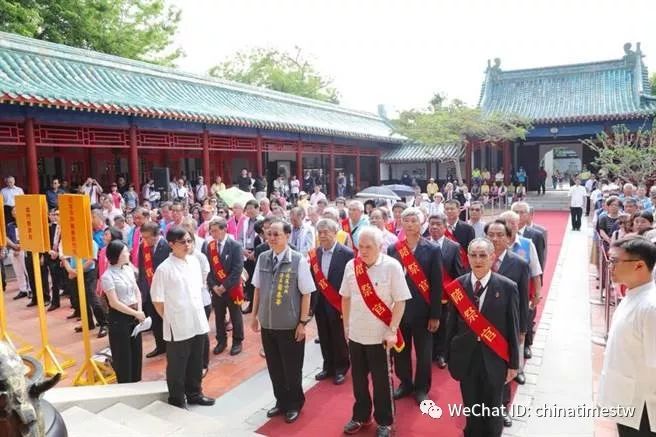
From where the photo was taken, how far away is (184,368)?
166 inches

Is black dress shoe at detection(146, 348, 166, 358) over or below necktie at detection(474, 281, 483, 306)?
below

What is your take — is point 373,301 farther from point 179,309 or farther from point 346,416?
point 179,309

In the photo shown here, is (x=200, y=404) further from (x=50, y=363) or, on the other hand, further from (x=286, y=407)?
(x=50, y=363)

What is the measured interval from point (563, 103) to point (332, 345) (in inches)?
886

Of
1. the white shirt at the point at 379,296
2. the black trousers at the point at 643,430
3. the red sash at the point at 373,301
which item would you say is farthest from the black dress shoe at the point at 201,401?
the black trousers at the point at 643,430

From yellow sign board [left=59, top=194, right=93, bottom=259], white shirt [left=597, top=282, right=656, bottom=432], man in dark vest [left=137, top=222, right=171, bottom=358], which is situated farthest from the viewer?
man in dark vest [left=137, top=222, right=171, bottom=358]

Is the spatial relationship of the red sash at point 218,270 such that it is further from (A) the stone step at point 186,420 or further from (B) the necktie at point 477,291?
(B) the necktie at point 477,291

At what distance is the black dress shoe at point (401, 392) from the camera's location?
4.44m

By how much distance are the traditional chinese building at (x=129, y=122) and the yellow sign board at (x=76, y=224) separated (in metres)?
5.42

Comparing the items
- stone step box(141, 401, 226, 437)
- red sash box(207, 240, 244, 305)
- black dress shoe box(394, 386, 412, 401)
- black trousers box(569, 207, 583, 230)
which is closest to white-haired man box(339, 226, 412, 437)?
black dress shoe box(394, 386, 412, 401)

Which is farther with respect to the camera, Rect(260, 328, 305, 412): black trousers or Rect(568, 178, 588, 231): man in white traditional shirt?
Rect(568, 178, 588, 231): man in white traditional shirt

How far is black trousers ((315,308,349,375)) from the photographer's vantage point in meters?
5.02

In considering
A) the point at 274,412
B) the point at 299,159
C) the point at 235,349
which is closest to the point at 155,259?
the point at 235,349

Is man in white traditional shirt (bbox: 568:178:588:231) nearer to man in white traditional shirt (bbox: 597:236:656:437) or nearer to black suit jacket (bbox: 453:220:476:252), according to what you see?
black suit jacket (bbox: 453:220:476:252)
